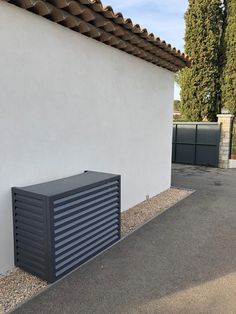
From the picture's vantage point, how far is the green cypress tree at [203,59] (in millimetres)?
13750

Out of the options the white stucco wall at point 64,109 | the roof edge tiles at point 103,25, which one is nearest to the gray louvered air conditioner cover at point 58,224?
the white stucco wall at point 64,109

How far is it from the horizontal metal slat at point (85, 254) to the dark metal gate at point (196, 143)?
346 inches

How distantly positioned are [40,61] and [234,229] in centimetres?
411

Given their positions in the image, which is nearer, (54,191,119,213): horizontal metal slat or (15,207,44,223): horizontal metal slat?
(15,207,44,223): horizontal metal slat

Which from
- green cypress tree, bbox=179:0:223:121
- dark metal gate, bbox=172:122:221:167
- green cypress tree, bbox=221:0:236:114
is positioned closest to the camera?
dark metal gate, bbox=172:122:221:167

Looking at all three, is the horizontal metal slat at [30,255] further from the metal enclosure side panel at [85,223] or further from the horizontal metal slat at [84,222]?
the horizontal metal slat at [84,222]

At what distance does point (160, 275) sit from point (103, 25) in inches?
137

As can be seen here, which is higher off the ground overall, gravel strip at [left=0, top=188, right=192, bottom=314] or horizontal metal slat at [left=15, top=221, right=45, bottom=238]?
horizontal metal slat at [left=15, top=221, right=45, bottom=238]

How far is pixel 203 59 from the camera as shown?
14.0m

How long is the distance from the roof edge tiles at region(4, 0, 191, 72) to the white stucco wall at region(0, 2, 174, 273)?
0.43 feet

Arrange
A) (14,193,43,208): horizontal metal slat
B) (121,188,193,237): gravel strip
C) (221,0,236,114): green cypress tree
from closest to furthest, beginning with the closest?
1. (14,193,43,208): horizontal metal slat
2. (121,188,193,237): gravel strip
3. (221,0,236,114): green cypress tree

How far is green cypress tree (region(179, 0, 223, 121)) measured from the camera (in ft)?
45.1

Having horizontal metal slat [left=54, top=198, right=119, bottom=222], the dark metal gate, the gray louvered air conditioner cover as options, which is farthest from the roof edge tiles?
the dark metal gate

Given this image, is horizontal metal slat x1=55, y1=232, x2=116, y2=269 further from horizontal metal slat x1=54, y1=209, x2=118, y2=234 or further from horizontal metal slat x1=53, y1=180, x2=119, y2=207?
horizontal metal slat x1=53, y1=180, x2=119, y2=207
